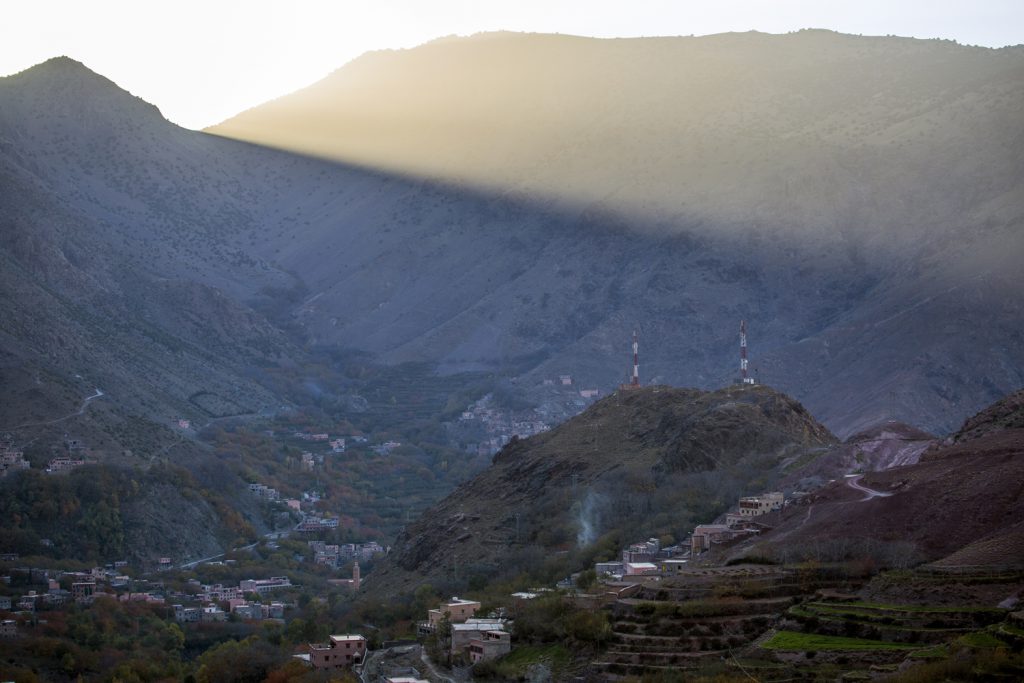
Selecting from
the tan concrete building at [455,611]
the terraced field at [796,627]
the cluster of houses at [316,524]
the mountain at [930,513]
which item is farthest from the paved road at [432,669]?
the cluster of houses at [316,524]

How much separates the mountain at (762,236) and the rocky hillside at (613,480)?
21.8 m

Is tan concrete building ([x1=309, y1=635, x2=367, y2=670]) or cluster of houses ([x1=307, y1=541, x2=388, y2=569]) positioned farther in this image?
cluster of houses ([x1=307, y1=541, x2=388, y2=569])

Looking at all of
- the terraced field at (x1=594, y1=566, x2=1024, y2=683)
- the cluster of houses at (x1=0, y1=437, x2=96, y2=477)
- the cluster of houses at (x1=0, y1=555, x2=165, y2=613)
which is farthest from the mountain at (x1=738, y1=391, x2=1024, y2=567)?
the cluster of houses at (x1=0, y1=437, x2=96, y2=477)

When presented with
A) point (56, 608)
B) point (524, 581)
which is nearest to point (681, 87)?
point (56, 608)

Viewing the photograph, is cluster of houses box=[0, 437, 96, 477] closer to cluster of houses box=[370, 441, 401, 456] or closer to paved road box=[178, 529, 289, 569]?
paved road box=[178, 529, 289, 569]

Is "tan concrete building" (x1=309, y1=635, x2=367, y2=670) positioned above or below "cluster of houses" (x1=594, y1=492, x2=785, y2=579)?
below

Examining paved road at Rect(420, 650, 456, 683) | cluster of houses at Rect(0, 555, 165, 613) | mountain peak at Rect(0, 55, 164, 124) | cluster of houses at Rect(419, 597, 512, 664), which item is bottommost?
cluster of houses at Rect(0, 555, 165, 613)

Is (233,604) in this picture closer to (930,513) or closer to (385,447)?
(930,513)

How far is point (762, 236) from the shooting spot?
144125mm

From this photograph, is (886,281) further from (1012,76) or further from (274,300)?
(274,300)

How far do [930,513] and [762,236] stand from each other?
93.7 meters

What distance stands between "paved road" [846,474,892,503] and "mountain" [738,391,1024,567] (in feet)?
0.21

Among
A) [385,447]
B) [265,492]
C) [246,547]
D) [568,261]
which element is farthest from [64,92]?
[246,547]

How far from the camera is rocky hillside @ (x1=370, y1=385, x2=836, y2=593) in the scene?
67688 mm
